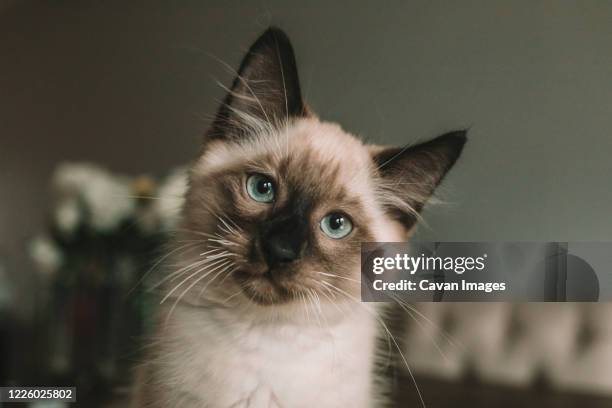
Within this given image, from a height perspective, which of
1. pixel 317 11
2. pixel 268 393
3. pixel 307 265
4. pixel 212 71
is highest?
pixel 317 11

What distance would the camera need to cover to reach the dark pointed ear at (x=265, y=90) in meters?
1.06

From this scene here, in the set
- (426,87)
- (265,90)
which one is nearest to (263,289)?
(265,90)

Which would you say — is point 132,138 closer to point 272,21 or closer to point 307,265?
point 272,21

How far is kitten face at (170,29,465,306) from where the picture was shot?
3.30 ft

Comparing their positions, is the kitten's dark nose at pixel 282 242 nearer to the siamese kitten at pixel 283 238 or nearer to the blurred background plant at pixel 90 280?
the siamese kitten at pixel 283 238

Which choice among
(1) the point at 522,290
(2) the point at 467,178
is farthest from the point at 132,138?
(1) the point at 522,290

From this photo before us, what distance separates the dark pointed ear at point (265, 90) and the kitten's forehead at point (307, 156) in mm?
26

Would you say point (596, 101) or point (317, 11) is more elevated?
point (317, 11)

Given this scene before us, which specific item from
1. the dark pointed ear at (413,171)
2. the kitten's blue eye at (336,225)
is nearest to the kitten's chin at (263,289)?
the kitten's blue eye at (336,225)

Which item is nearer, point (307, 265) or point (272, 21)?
point (307, 265)

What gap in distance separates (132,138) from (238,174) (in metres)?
0.32

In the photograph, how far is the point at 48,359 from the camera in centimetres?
125

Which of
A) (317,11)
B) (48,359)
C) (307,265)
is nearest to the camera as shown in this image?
(307,265)

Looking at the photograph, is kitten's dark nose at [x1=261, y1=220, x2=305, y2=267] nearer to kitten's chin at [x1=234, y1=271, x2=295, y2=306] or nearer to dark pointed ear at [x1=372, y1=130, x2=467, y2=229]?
Answer: kitten's chin at [x1=234, y1=271, x2=295, y2=306]
